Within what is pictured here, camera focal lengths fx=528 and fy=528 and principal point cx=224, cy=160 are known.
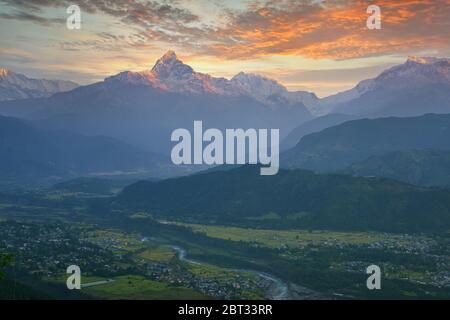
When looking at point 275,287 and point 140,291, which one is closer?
point 140,291

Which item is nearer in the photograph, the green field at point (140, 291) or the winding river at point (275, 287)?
the green field at point (140, 291)

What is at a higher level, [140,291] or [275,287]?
[140,291]

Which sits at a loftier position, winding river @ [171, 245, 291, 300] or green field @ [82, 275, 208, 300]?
green field @ [82, 275, 208, 300]

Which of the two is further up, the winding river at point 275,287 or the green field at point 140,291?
the green field at point 140,291

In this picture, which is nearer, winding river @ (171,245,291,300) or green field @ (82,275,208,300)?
green field @ (82,275,208,300)

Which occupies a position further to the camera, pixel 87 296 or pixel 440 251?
pixel 440 251
